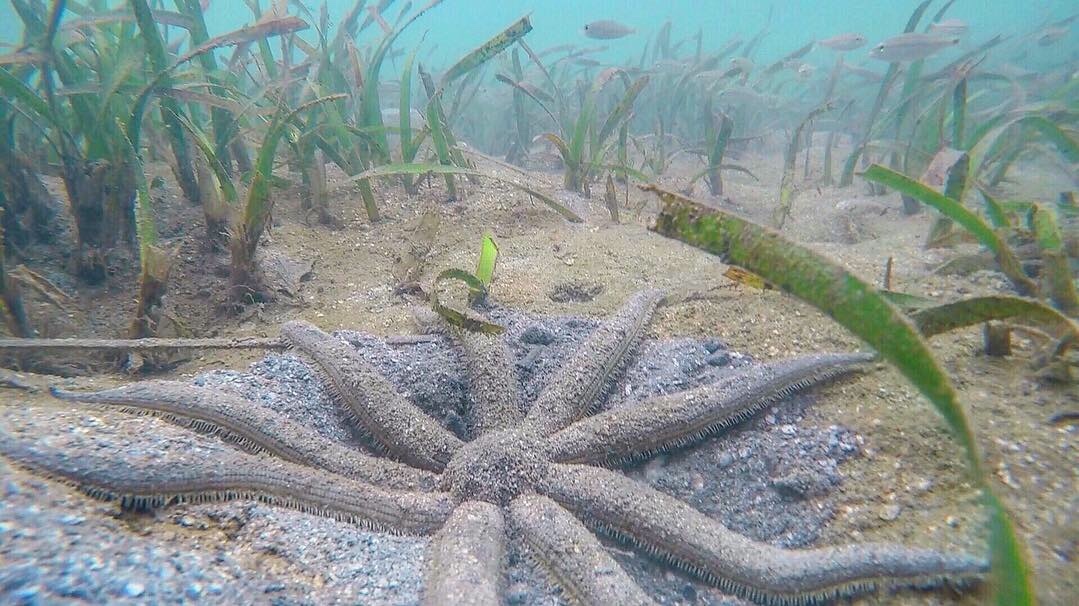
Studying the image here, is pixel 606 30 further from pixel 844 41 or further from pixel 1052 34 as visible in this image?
pixel 1052 34

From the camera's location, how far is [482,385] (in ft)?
10.9

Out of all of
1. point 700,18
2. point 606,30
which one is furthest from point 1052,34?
point 700,18

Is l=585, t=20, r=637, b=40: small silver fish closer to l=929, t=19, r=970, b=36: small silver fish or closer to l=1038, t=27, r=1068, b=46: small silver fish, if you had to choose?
l=929, t=19, r=970, b=36: small silver fish

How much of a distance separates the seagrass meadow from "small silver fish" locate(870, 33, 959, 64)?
2.96m

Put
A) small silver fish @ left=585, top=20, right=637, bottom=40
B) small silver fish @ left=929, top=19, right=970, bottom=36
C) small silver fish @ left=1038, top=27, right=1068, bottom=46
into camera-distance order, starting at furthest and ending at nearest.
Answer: small silver fish @ left=1038, top=27, right=1068, bottom=46
small silver fish @ left=585, top=20, right=637, bottom=40
small silver fish @ left=929, top=19, right=970, bottom=36

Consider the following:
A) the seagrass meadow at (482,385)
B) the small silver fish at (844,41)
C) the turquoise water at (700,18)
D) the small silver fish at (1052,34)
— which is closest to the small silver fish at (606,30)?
the small silver fish at (844,41)

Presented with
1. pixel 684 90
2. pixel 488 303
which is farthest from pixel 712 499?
pixel 684 90

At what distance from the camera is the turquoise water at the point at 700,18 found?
4923 centimetres

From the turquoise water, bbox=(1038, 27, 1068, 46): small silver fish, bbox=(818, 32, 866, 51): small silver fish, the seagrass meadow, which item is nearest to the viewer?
the seagrass meadow

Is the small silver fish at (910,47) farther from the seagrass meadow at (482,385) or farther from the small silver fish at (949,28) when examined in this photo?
the seagrass meadow at (482,385)

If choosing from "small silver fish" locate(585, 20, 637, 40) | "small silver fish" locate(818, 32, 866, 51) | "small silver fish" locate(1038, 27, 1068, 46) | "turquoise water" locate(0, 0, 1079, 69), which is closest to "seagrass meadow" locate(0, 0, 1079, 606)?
"small silver fish" locate(585, 20, 637, 40)

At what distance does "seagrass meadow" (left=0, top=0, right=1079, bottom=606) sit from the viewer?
209 centimetres

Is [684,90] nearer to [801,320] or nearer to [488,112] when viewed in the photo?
[488,112]

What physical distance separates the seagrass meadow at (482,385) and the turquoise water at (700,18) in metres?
35.2
